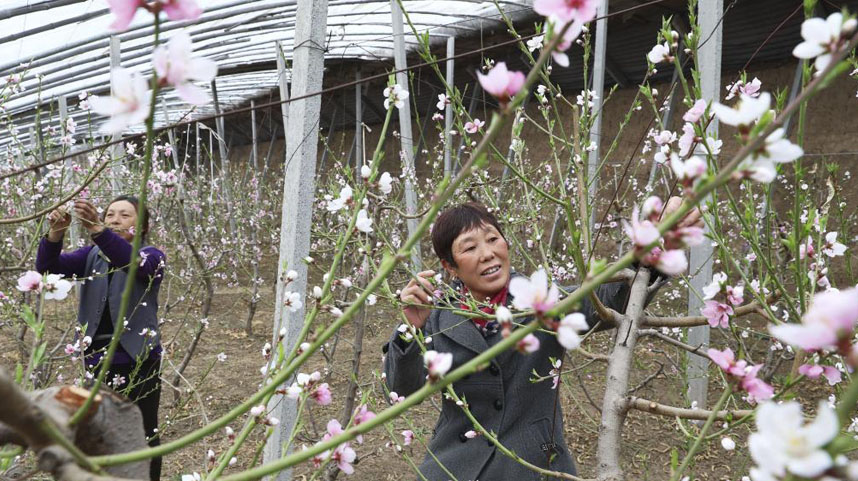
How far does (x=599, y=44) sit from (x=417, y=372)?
470 centimetres

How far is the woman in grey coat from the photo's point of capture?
183 cm

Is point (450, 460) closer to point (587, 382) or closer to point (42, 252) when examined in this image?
point (42, 252)

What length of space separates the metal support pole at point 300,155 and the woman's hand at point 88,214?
2.69ft

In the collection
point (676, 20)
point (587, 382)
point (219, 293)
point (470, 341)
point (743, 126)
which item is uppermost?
point (676, 20)

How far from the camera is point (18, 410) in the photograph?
0.41 metres

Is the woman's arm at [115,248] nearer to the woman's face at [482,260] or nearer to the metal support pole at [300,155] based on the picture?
the metal support pole at [300,155]

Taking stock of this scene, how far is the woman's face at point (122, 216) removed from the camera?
3100mm

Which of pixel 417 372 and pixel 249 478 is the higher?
pixel 417 372

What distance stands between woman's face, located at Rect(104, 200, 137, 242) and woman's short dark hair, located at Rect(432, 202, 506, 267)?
6.34 ft

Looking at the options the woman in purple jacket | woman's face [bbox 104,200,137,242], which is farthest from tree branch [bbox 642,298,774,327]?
woman's face [bbox 104,200,137,242]

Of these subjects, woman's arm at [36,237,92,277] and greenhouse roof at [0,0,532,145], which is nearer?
woman's arm at [36,237,92,277]

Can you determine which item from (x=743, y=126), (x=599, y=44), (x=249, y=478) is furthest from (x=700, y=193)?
(x=599, y=44)

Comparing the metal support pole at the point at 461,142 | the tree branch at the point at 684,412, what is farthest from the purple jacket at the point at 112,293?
the tree branch at the point at 684,412

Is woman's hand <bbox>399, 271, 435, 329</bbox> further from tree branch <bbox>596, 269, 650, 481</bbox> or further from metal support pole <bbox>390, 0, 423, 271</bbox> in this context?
metal support pole <bbox>390, 0, 423, 271</bbox>
